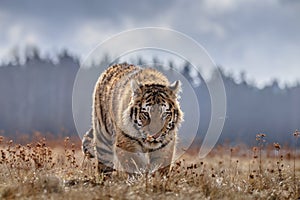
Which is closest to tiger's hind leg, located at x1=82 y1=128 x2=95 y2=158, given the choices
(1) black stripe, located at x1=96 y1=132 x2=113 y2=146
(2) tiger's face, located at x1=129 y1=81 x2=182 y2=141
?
(1) black stripe, located at x1=96 y1=132 x2=113 y2=146

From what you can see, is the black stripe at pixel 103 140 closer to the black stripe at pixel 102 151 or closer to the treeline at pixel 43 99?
the black stripe at pixel 102 151

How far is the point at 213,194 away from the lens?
6.15 metres

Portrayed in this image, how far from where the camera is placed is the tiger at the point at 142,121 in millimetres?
6996

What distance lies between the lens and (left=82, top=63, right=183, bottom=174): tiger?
23.0 feet

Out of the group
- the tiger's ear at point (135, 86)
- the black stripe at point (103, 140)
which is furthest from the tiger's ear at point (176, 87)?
the black stripe at point (103, 140)

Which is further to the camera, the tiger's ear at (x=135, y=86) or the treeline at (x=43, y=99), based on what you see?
the treeline at (x=43, y=99)

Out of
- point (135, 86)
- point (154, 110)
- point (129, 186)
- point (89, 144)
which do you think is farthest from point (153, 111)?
point (89, 144)

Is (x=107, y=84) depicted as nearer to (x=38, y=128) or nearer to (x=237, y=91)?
(x=38, y=128)

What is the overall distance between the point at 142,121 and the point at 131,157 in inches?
25.1

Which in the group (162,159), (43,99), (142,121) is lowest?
(162,159)

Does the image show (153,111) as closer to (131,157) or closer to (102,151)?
(131,157)

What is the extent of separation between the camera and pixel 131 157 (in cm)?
714

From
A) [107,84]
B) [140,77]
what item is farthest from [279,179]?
[107,84]

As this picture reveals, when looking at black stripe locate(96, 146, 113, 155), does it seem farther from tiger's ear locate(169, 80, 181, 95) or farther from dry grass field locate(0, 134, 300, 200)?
tiger's ear locate(169, 80, 181, 95)
